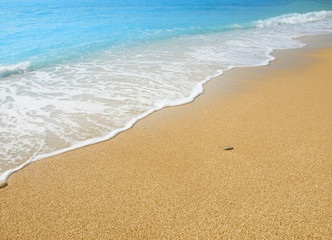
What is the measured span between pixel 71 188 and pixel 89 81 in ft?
13.3

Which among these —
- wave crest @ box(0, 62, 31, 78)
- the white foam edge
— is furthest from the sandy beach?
wave crest @ box(0, 62, 31, 78)

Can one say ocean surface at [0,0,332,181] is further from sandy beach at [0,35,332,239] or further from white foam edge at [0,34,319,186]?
sandy beach at [0,35,332,239]

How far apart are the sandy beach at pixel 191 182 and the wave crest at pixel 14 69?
5.45m

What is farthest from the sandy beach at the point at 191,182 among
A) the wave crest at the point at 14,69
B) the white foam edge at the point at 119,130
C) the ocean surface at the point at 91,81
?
the wave crest at the point at 14,69

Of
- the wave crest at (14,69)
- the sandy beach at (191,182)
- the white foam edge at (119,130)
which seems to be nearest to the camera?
the sandy beach at (191,182)

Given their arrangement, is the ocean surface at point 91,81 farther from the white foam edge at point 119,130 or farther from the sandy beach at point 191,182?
the sandy beach at point 191,182

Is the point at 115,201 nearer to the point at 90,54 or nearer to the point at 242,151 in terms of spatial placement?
the point at 242,151

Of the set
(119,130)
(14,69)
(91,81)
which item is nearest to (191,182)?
(119,130)

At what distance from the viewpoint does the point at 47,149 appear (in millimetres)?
3291

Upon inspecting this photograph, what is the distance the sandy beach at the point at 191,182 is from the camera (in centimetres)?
208

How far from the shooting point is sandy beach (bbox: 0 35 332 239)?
2076 mm

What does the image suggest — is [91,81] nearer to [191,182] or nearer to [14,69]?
[14,69]

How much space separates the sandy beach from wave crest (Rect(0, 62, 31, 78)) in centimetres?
545

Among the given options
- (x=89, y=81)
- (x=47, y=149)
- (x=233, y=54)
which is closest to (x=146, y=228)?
(x=47, y=149)
